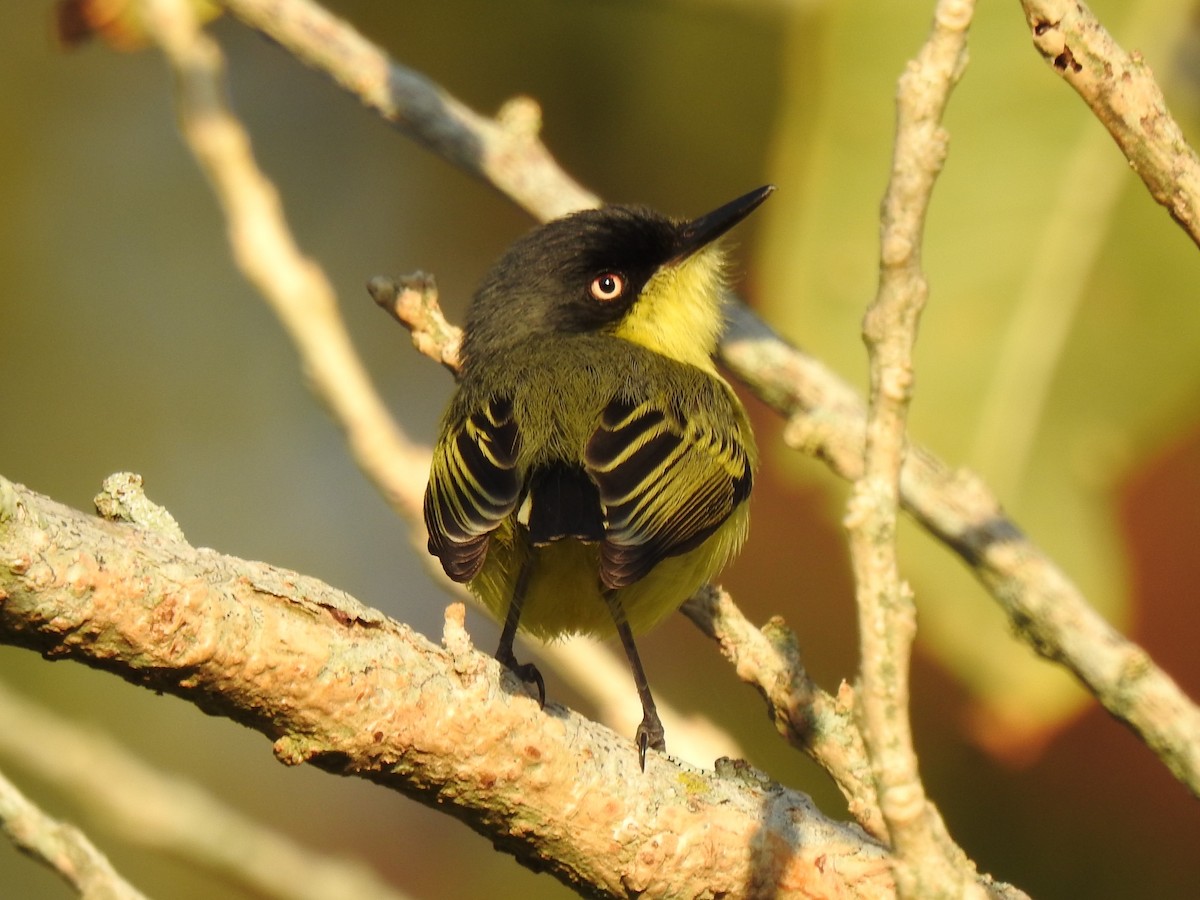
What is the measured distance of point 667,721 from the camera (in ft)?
10.4

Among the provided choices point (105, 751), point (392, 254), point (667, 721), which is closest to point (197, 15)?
point (105, 751)

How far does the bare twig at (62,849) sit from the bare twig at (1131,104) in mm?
1773

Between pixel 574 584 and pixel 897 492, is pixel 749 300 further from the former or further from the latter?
pixel 897 492

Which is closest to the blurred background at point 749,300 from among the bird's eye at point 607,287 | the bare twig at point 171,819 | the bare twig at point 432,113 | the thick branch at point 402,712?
the bird's eye at point 607,287

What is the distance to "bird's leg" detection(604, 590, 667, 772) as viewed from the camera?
8.06 ft

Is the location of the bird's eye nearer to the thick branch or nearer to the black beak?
the black beak

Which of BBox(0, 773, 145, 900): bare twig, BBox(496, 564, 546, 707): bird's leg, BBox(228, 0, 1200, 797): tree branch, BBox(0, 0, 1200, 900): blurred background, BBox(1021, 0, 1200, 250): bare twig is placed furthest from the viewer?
BBox(0, 0, 1200, 900): blurred background

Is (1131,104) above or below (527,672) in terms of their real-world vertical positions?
above

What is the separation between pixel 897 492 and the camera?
176 cm

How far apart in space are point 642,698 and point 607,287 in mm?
1378

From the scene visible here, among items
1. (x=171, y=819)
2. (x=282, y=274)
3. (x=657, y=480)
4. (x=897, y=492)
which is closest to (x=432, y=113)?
(x=282, y=274)

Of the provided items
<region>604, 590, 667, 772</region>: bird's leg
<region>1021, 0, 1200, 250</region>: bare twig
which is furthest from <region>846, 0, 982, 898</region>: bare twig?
<region>604, 590, 667, 772</region>: bird's leg

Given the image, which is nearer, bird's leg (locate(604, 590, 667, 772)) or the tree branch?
bird's leg (locate(604, 590, 667, 772))

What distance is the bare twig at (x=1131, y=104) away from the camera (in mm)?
2148
